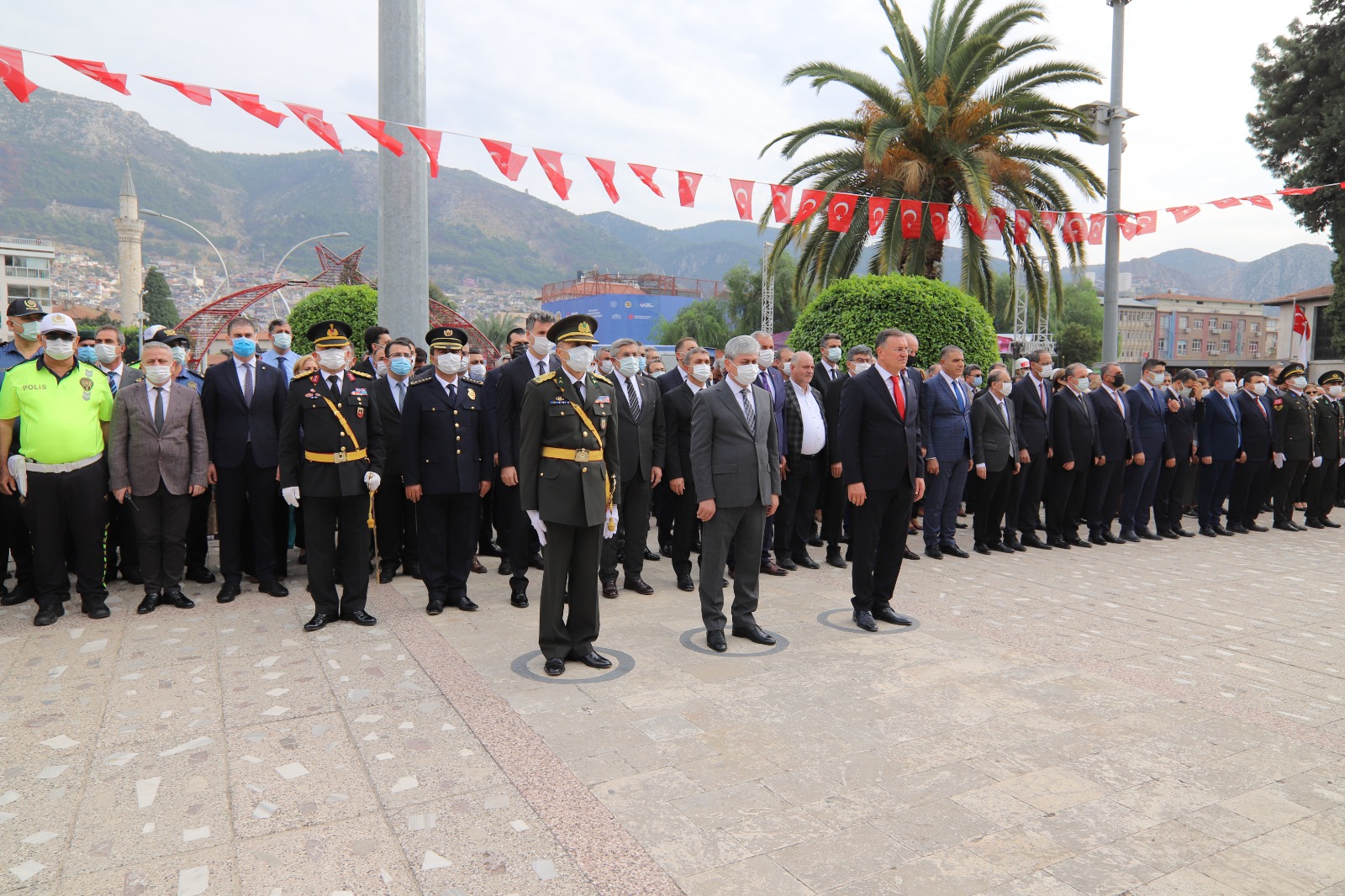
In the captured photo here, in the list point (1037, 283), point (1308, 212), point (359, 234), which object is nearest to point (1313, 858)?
point (1037, 283)

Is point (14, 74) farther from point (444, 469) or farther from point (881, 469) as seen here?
point (881, 469)

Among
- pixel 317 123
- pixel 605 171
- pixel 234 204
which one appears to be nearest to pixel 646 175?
pixel 605 171

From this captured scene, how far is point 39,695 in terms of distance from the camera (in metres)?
4.46

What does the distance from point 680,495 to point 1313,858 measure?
497 centimetres

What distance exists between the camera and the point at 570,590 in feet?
16.9

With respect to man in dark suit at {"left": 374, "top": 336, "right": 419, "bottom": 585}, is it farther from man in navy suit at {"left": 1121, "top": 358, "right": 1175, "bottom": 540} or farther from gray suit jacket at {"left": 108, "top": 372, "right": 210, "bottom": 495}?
man in navy suit at {"left": 1121, "top": 358, "right": 1175, "bottom": 540}

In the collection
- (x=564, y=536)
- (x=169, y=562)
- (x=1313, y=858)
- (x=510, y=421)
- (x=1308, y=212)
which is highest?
(x=1308, y=212)

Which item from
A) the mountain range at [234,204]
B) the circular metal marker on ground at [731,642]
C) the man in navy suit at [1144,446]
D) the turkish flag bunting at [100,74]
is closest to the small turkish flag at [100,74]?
the turkish flag bunting at [100,74]

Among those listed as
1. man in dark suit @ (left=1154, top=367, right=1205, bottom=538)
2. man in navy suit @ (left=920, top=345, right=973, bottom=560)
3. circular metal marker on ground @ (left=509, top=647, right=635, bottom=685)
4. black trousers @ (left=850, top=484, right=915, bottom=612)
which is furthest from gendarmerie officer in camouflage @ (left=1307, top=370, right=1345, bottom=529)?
circular metal marker on ground @ (left=509, top=647, right=635, bottom=685)

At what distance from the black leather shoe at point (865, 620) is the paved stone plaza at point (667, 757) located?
3.4 inches

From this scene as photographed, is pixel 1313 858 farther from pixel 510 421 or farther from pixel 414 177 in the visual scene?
pixel 414 177

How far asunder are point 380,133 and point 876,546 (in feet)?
20.7

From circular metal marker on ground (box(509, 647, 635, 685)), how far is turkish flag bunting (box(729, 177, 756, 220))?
776 centimetres

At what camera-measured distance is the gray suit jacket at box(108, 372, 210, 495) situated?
6285 millimetres
